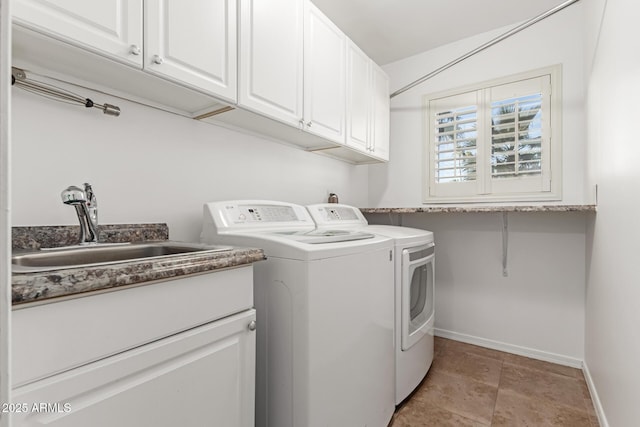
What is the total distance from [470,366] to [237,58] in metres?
2.49

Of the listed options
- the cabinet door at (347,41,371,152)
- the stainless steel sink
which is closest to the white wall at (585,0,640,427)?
the cabinet door at (347,41,371,152)

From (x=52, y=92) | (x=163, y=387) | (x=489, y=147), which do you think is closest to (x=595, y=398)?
(x=489, y=147)

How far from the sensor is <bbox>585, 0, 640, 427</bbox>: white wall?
3.66 feet

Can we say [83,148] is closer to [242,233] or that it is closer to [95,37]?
[95,37]

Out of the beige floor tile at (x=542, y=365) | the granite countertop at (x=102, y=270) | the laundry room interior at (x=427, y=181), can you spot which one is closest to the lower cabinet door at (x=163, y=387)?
the laundry room interior at (x=427, y=181)

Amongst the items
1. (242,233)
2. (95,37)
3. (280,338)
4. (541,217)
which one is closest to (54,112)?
(95,37)

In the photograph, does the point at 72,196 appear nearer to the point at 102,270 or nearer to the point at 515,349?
the point at 102,270

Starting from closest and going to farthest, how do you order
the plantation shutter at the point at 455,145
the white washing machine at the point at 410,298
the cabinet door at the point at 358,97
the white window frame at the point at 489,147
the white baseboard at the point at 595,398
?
the white baseboard at the point at 595,398 < the white washing machine at the point at 410,298 < the cabinet door at the point at 358,97 < the white window frame at the point at 489,147 < the plantation shutter at the point at 455,145

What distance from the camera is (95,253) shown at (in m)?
1.10

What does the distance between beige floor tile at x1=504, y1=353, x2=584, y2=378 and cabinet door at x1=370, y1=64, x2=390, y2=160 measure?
1876 millimetres

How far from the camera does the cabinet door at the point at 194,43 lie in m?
1.07

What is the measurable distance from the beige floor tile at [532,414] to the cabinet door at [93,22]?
7.73ft

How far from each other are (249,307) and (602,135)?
198 centimetres

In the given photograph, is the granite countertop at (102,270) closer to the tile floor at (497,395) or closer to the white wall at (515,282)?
→ the tile floor at (497,395)
